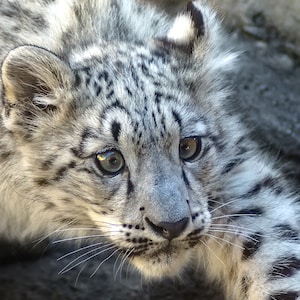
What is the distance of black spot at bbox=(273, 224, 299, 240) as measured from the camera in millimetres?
3182

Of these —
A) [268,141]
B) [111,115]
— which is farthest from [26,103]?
[268,141]

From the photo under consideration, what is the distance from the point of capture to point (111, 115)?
2854 mm

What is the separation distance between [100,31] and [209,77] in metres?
0.47

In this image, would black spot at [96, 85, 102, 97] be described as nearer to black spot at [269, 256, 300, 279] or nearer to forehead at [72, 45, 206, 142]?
forehead at [72, 45, 206, 142]

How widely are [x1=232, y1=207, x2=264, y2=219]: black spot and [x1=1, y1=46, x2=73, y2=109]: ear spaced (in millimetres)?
855

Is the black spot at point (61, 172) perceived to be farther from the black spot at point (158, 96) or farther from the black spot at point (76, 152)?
the black spot at point (158, 96)

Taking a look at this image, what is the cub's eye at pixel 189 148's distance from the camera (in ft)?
9.52

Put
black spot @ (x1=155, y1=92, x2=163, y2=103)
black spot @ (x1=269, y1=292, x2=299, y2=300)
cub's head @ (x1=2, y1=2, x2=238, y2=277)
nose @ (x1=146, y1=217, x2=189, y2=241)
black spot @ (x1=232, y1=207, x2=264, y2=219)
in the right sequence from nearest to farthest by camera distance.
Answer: nose @ (x1=146, y1=217, x2=189, y2=241) < cub's head @ (x1=2, y1=2, x2=238, y2=277) < black spot @ (x1=155, y1=92, x2=163, y2=103) < black spot @ (x1=269, y1=292, x2=299, y2=300) < black spot @ (x1=232, y1=207, x2=264, y2=219)

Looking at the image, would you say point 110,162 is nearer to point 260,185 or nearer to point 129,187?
point 129,187

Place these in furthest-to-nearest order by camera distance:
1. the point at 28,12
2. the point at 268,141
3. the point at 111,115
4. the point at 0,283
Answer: the point at 268,141 < the point at 0,283 < the point at 28,12 < the point at 111,115

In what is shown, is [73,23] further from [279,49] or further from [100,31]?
[279,49]

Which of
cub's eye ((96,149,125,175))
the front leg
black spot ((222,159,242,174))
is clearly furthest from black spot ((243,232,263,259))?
cub's eye ((96,149,125,175))

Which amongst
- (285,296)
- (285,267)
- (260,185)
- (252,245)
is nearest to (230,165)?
(260,185)

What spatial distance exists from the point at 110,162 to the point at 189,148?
292 millimetres
